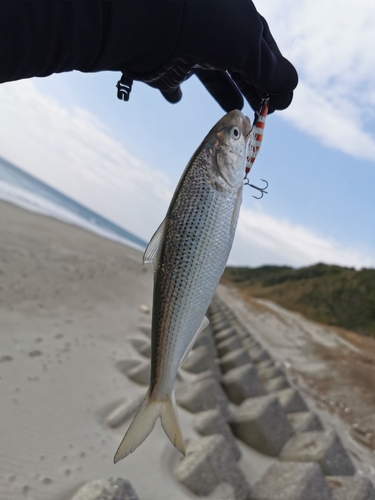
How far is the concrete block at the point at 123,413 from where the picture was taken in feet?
11.0

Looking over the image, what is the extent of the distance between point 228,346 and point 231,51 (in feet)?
17.8

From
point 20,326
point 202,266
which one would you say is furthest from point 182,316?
point 20,326

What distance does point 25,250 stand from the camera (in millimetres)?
8766

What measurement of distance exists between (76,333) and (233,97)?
3.62 m

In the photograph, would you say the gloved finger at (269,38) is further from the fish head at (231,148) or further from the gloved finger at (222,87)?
the fish head at (231,148)

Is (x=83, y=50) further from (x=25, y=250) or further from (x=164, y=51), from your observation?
(x=25, y=250)

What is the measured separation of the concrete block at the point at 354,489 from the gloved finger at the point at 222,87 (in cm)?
279

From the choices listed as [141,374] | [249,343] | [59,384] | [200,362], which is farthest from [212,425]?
[249,343]

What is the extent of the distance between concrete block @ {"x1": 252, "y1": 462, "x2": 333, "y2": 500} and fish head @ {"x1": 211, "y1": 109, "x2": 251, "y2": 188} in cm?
202

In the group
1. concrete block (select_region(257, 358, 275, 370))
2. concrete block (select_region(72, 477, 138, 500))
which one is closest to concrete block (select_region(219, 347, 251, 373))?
concrete block (select_region(257, 358, 275, 370))

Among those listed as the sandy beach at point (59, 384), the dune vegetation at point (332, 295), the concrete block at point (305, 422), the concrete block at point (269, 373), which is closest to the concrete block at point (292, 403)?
the concrete block at point (305, 422)

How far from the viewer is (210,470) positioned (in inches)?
111

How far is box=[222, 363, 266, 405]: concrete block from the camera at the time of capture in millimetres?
4652

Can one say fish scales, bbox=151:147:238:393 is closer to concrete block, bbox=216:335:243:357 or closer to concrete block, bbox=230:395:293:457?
concrete block, bbox=230:395:293:457
